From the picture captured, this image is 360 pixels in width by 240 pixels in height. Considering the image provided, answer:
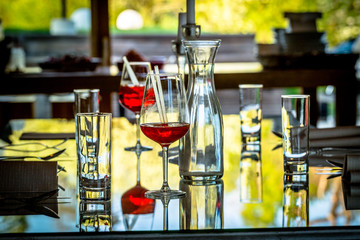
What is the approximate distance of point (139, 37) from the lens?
709 centimetres

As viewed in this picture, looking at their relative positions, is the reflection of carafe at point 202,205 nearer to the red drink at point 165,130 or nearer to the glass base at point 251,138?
the red drink at point 165,130

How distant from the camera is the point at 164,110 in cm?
96

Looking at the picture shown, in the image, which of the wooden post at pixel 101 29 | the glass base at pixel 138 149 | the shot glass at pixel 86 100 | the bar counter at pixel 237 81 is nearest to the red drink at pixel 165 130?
the glass base at pixel 138 149

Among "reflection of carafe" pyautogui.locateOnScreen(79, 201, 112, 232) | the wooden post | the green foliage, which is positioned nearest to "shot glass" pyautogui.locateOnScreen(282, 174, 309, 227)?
"reflection of carafe" pyautogui.locateOnScreen(79, 201, 112, 232)

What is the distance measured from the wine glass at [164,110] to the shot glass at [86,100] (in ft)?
1.86

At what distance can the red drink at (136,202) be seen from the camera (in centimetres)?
87

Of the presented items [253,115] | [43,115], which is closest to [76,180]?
[253,115]

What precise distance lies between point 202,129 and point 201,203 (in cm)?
20

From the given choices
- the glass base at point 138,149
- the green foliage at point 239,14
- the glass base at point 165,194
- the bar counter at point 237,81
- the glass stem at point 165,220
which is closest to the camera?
the glass stem at point 165,220

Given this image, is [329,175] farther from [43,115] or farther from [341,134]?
[43,115]

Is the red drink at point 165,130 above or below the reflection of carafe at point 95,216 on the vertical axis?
above

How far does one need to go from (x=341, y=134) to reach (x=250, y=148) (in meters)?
0.21

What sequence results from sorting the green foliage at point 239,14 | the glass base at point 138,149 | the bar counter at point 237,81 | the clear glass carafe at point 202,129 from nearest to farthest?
the clear glass carafe at point 202,129 → the glass base at point 138,149 → the bar counter at point 237,81 → the green foliage at point 239,14

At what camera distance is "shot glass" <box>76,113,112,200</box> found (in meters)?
0.97
